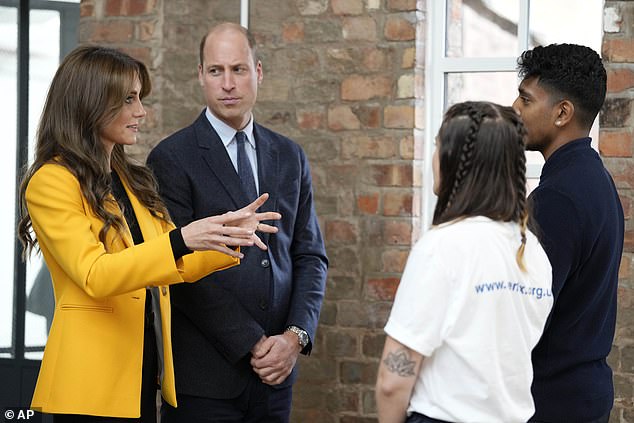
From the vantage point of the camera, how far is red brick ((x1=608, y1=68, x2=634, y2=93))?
3887mm

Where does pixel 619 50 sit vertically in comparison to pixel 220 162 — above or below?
above

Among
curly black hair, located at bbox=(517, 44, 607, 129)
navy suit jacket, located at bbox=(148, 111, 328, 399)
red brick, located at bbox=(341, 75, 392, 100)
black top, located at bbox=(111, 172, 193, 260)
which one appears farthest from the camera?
red brick, located at bbox=(341, 75, 392, 100)

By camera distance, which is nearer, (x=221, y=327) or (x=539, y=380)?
(x=539, y=380)

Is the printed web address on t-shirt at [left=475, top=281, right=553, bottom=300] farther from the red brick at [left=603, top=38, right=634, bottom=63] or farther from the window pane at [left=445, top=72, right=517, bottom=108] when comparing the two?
the window pane at [left=445, top=72, right=517, bottom=108]

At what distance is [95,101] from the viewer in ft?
9.63

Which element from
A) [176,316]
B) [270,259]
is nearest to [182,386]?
[176,316]

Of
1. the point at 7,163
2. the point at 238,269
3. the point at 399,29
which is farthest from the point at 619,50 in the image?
the point at 7,163

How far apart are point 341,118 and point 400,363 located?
2.19 meters

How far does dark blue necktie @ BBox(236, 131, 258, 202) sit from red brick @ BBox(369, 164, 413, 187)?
974mm

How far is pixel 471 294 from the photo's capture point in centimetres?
222

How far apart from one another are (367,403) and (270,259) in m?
1.25

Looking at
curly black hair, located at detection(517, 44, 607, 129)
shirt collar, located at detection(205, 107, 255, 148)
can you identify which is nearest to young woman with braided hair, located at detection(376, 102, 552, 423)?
curly black hair, located at detection(517, 44, 607, 129)

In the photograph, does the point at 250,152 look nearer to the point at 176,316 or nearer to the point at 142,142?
the point at 176,316

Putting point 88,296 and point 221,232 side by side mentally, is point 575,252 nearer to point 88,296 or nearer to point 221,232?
point 221,232
